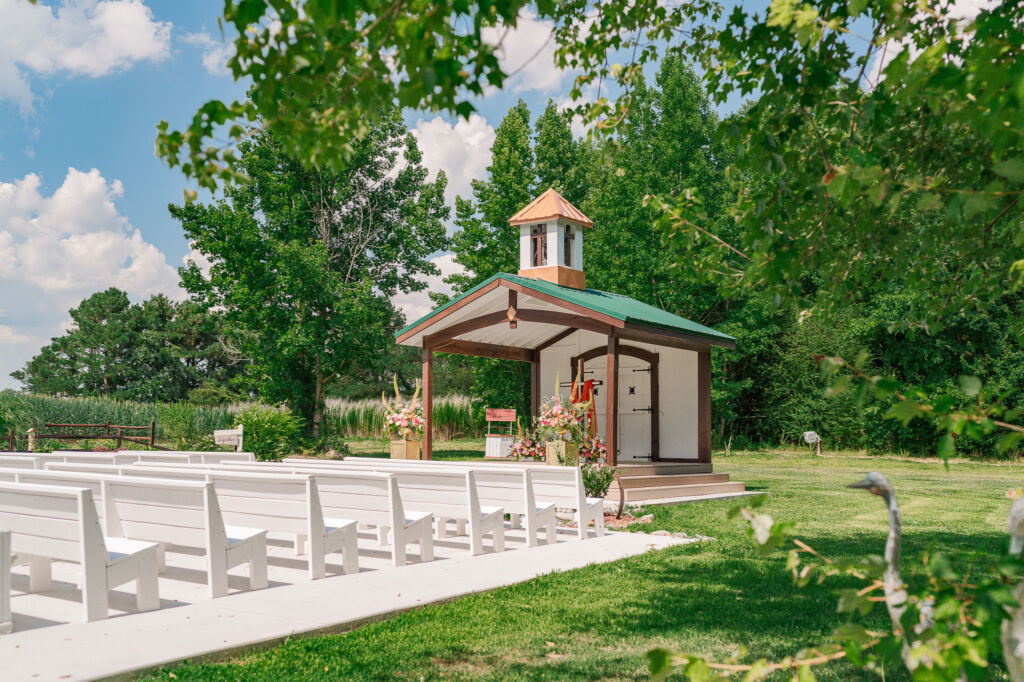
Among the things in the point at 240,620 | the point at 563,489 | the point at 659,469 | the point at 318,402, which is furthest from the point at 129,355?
the point at 240,620

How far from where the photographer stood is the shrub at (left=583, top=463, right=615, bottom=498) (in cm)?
1195

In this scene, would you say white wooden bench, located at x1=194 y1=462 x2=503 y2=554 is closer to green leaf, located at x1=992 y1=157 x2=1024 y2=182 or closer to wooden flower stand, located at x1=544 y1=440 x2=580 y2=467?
wooden flower stand, located at x1=544 y1=440 x2=580 y2=467

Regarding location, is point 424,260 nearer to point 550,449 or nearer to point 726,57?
point 550,449

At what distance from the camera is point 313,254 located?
25.0 metres

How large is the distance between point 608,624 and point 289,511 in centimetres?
275

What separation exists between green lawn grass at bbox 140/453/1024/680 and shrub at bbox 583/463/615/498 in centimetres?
229

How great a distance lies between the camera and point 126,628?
4.77 meters

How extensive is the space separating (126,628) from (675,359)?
554 inches

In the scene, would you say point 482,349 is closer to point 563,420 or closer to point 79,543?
point 563,420

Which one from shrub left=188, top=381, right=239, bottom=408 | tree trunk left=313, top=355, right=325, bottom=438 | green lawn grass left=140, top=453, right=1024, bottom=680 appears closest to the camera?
green lawn grass left=140, top=453, right=1024, bottom=680

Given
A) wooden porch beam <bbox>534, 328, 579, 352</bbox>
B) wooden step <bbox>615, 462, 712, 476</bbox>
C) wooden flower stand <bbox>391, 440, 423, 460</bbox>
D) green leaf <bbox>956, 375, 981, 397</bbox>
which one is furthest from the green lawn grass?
wooden porch beam <bbox>534, 328, 579, 352</bbox>

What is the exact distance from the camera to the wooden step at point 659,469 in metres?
14.2

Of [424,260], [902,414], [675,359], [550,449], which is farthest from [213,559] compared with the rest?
[424,260]

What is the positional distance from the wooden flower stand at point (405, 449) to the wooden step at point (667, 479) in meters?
→ 3.90
